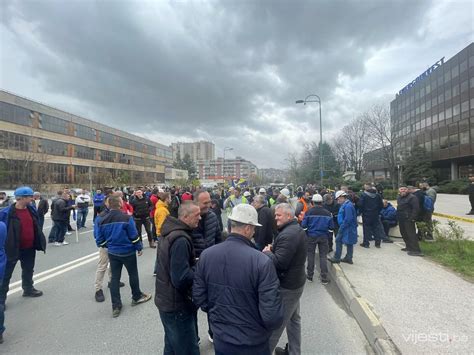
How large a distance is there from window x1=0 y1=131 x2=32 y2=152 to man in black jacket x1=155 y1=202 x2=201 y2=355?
144 ft

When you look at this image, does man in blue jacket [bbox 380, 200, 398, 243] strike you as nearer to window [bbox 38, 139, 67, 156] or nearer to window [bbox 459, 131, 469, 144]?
window [bbox 459, 131, 469, 144]

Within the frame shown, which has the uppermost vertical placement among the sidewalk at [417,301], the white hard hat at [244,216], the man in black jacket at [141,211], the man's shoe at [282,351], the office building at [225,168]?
the office building at [225,168]

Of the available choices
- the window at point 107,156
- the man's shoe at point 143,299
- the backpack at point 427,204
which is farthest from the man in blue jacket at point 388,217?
the window at point 107,156

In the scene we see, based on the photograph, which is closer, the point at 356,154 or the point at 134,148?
the point at 356,154

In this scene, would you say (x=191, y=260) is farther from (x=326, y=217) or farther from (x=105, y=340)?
(x=326, y=217)

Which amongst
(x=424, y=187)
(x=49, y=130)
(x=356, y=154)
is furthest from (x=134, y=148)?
(x=424, y=187)

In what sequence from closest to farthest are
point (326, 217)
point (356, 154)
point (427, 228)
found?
point (326, 217) < point (427, 228) < point (356, 154)

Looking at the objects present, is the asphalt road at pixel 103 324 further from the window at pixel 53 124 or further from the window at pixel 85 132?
the window at pixel 85 132

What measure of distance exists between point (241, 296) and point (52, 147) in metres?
57.4

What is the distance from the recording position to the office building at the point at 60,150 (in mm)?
32219

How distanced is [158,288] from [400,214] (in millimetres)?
7320

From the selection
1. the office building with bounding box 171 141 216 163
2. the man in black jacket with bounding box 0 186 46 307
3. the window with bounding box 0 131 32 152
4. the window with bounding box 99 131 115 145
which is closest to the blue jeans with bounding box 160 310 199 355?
the man in black jacket with bounding box 0 186 46 307

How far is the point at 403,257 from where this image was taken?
6.79m

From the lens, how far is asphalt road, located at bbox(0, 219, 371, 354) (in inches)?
129
